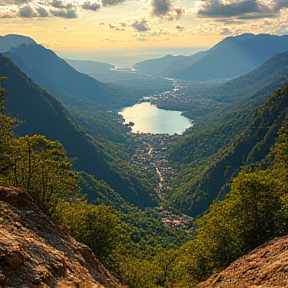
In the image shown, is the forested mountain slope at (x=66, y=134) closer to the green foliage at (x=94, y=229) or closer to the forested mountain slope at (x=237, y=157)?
the forested mountain slope at (x=237, y=157)

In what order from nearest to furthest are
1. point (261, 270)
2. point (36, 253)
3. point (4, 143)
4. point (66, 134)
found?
point (36, 253), point (261, 270), point (4, 143), point (66, 134)

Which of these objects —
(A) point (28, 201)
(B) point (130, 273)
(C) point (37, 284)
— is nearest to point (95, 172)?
(B) point (130, 273)

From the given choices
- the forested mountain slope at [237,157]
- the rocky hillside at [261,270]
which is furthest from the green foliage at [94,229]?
the forested mountain slope at [237,157]

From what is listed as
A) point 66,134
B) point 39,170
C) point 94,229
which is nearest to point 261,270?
point 94,229

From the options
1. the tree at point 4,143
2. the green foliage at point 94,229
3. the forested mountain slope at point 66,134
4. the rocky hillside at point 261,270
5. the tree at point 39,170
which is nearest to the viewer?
the rocky hillside at point 261,270

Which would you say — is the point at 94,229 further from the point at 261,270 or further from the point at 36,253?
the point at 261,270

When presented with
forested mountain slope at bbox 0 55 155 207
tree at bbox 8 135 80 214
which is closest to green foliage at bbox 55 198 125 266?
tree at bbox 8 135 80 214
